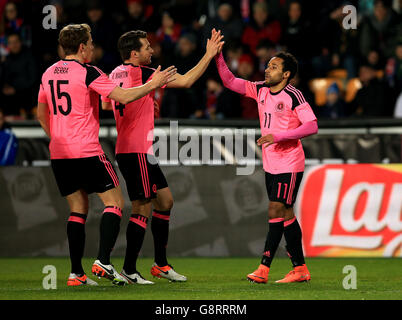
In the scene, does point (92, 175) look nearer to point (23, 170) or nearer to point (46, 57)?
point (23, 170)

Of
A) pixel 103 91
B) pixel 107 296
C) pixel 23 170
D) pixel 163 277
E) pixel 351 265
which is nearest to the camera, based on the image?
pixel 107 296

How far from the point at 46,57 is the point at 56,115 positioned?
7.99 meters

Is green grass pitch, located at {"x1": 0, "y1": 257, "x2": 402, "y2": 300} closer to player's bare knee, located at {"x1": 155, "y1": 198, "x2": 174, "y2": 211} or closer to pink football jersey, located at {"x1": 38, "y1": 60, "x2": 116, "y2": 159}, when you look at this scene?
player's bare knee, located at {"x1": 155, "y1": 198, "x2": 174, "y2": 211}

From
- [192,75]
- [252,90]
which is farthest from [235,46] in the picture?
[192,75]

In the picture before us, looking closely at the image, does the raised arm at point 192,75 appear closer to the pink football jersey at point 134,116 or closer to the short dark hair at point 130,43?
the pink football jersey at point 134,116

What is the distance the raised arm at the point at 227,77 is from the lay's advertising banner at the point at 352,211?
3334 mm

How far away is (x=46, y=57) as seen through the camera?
1575 centimetres

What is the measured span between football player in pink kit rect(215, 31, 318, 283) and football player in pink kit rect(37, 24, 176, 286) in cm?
122

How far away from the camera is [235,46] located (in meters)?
15.6

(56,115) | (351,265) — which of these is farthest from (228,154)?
(56,115)

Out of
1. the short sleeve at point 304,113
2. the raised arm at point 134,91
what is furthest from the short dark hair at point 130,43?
the short sleeve at point 304,113

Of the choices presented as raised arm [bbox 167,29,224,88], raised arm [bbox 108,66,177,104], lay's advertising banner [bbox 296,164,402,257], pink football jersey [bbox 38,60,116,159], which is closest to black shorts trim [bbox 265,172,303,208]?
raised arm [bbox 167,29,224,88]

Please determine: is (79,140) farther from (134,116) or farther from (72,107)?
(134,116)

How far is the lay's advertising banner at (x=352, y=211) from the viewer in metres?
11.8
